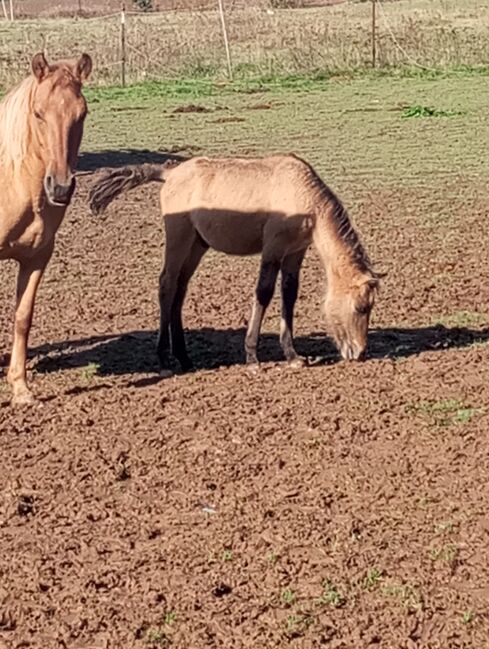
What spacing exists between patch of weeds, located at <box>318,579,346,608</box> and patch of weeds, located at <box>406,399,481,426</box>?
2059 millimetres

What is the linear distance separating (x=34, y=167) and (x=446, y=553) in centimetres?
337

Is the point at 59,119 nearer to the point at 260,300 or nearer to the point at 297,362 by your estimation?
the point at 260,300

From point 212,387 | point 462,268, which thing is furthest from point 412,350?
point 462,268

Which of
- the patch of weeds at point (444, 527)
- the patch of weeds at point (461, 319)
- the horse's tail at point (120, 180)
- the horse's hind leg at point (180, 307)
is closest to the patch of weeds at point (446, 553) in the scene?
the patch of weeds at point (444, 527)

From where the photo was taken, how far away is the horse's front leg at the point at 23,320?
7.52m

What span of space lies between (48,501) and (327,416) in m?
1.71

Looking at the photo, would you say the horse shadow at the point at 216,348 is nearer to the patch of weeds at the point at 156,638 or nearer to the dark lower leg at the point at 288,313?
the dark lower leg at the point at 288,313

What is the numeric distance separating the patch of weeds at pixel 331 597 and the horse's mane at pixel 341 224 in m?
3.64

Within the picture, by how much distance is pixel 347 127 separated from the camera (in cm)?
2205

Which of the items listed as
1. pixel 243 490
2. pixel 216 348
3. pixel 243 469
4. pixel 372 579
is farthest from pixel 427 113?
pixel 372 579

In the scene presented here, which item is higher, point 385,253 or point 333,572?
point 333,572

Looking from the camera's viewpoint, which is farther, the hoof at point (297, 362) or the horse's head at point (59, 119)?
the hoof at point (297, 362)

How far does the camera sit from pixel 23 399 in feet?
24.4

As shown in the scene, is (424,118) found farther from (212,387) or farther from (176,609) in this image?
(176,609)
